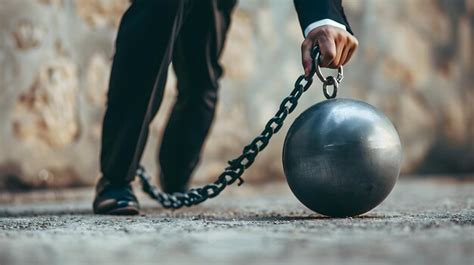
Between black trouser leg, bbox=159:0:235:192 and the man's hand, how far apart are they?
79 cm

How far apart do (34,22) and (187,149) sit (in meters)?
1.76

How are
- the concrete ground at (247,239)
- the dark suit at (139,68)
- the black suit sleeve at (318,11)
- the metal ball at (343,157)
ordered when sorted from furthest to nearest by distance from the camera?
1. the dark suit at (139,68)
2. the black suit sleeve at (318,11)
3. the metal ball at (343,157)
4. the concrete ground at (247,239)

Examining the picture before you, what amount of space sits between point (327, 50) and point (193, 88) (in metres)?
1.11

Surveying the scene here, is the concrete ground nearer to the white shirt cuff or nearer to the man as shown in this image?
the man

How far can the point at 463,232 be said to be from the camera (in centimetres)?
221

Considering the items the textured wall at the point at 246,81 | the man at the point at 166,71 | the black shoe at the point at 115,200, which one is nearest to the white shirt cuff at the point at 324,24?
the man at the point at 166,71

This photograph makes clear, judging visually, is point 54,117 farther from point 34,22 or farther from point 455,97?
point 455,97

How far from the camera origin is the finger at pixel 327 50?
284 centimetres

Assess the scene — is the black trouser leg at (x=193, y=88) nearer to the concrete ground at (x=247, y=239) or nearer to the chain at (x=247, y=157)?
the chain at (x=247, y=157)

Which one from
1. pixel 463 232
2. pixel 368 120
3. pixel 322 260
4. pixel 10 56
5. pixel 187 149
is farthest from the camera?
pixel 10 56

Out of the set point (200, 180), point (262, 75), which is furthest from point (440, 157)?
point (200, 180)

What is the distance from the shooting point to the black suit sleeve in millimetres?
2947

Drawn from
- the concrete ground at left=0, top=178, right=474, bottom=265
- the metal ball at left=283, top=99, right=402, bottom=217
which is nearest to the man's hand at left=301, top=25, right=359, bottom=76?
the metal ball at left=283, top=99, right=402, bottom=217

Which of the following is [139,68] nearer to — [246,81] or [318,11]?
[318,11]
